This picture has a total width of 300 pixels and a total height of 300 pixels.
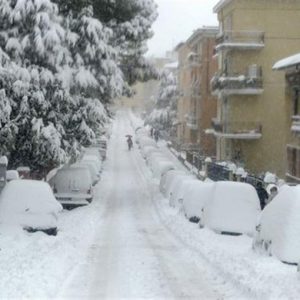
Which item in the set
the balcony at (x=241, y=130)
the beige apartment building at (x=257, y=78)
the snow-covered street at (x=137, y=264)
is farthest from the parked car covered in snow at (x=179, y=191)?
the beige apartment building at (x=257, y=78)

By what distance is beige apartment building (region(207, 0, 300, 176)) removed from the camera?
47.4m

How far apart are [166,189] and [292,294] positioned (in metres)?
22.5

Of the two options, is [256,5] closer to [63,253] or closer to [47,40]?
[47,40]

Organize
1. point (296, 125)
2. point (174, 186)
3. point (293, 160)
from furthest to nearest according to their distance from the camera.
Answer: point (293, 160), point (296, 125), point (174, 186)

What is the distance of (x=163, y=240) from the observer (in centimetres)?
1861

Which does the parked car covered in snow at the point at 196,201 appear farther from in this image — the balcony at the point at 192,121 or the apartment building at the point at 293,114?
the balcony at the point at 192,121

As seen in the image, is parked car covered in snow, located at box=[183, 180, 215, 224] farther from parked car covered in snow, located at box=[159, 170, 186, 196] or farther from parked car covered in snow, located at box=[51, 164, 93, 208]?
parked car covered in snow, located at box=[159, 170, 186, 196]

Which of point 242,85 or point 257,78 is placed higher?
point 257,78

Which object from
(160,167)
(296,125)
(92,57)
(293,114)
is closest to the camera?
(92,57)

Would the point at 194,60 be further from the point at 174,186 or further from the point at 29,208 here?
the point at 29,208

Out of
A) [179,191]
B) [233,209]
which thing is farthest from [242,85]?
[233,209]

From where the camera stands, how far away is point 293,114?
3600 centimetres

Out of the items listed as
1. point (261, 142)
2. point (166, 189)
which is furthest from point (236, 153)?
point (166, 189)

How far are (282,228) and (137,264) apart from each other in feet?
10.2
